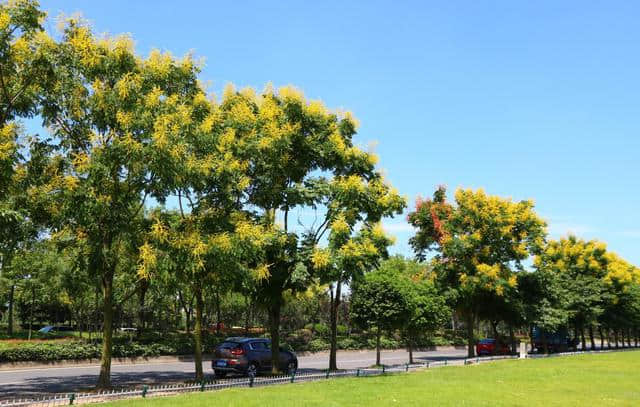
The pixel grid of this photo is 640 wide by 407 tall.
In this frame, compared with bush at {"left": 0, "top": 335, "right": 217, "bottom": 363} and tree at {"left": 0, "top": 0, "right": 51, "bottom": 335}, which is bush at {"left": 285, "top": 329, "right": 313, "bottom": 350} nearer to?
bush at {"left": 0, "top": 335, "right": 217, "bottom": 363}

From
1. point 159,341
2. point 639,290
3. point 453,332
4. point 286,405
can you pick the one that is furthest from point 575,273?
point 286,405

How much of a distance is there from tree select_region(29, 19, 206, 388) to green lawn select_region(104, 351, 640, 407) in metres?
5.00

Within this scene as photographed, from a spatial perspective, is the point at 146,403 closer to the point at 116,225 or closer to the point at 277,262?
the point at 116,225

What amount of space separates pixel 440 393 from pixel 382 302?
44.0ft

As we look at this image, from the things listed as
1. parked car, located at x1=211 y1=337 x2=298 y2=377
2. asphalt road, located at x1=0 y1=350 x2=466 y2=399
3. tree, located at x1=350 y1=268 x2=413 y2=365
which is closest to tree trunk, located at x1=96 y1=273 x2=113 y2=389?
asphalt road, located at x1=0 y1=350 x2=466 y2=399

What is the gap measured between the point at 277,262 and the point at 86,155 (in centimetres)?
858

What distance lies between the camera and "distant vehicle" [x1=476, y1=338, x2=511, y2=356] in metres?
43.4

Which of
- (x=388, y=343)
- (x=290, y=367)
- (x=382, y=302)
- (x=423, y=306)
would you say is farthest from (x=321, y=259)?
(x=388, y=343)

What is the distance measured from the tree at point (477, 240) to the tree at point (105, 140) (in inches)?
913

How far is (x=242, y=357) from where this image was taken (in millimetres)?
22656

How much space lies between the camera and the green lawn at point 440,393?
44.9 feet

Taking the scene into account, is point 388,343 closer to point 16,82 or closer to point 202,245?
point 202,245

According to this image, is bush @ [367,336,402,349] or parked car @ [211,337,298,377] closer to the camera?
parked car @ [211,337,298,377]

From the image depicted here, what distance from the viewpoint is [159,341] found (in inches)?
1374
